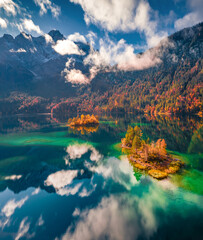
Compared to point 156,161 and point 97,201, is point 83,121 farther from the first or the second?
point 97,201

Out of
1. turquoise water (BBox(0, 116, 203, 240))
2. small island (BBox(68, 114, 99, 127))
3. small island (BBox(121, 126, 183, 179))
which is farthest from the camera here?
small island (BBox(68, 114, 99, 127))

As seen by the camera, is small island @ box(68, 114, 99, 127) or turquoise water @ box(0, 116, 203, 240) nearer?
turquoise water @ box(0, 116, 203, 240)

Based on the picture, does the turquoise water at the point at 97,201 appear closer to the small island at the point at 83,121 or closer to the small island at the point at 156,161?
the small island at the point at 156,161

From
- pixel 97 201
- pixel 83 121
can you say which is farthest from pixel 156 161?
pixel 83 121

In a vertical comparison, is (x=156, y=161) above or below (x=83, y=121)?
below

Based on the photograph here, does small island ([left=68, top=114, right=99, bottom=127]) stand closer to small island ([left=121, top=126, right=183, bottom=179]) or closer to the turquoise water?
the turquoise water

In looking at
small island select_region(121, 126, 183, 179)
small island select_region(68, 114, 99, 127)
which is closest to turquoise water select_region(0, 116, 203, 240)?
small island select_region(121, 126, 183, 179)

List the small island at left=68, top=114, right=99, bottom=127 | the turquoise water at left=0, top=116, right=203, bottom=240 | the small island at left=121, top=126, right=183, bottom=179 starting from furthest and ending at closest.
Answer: the small island at left=68, top=114, right=99, bottom=127 → the small island at left=121, top=126, right=183, bottom=179 → the turquoise water at left=0, top=116, right=203, bottom=240

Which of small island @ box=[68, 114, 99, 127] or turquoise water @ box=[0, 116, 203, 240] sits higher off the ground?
small island @ box=[68, 114, 99, 127]

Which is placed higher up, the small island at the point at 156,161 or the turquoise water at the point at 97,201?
the small island at the point at 156,161

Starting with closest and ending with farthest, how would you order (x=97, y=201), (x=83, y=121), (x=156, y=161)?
(x=97, y=201) < (x=156, y=161) < (x=83, y=121)

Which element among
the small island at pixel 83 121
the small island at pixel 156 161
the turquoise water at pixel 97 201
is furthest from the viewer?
the small island at pixel 83 121

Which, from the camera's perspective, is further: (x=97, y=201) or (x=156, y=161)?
(x=156, y=161)

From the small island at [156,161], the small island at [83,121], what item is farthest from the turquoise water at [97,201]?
the small island at [83,121]
